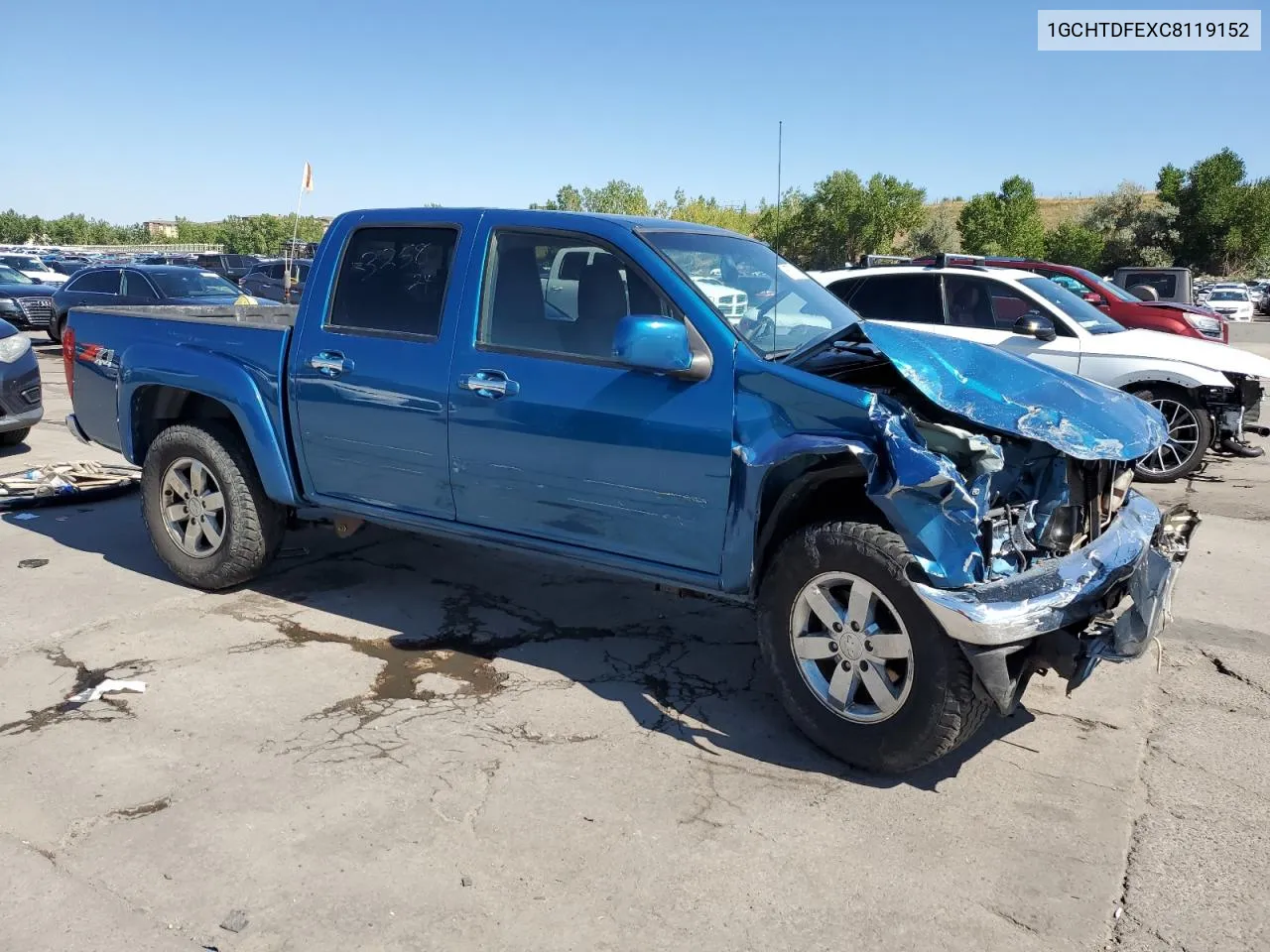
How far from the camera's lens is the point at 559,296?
14.5ft

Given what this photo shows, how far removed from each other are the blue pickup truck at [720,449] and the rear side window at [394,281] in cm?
1

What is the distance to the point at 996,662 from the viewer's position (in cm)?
334

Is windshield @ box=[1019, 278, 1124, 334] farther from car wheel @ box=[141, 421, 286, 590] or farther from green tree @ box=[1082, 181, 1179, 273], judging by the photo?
green tree @ box=[1082, 181, 1179, 273]

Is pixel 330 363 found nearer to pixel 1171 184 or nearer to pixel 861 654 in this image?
pixel 861 654

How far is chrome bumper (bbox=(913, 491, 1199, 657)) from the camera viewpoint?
3.29m

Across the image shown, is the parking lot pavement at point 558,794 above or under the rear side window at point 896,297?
under

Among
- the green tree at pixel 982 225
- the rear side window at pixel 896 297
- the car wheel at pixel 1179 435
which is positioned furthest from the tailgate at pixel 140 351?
the green tree at pixel 982 225

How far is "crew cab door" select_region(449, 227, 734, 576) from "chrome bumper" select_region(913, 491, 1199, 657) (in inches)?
38.7

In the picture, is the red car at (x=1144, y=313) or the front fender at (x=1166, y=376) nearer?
the front fender at (x=1166, y=376)

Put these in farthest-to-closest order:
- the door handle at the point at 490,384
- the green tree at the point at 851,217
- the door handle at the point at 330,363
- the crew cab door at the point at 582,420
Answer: the green tree at the point at 851,217, the door handle at the point at 330,363, the door handle at the point at 490,384, the crew cab door at the point at 582,420

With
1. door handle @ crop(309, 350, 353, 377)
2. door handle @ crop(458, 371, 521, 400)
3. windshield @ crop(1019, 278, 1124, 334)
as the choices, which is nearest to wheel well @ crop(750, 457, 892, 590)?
door handle @ crop(458, 371, 521, 400)

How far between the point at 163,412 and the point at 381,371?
70.3 inches

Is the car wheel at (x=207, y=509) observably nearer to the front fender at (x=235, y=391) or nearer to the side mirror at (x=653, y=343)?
the front fender at (x=235, y=391)

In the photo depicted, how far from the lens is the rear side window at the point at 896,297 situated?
993cm
